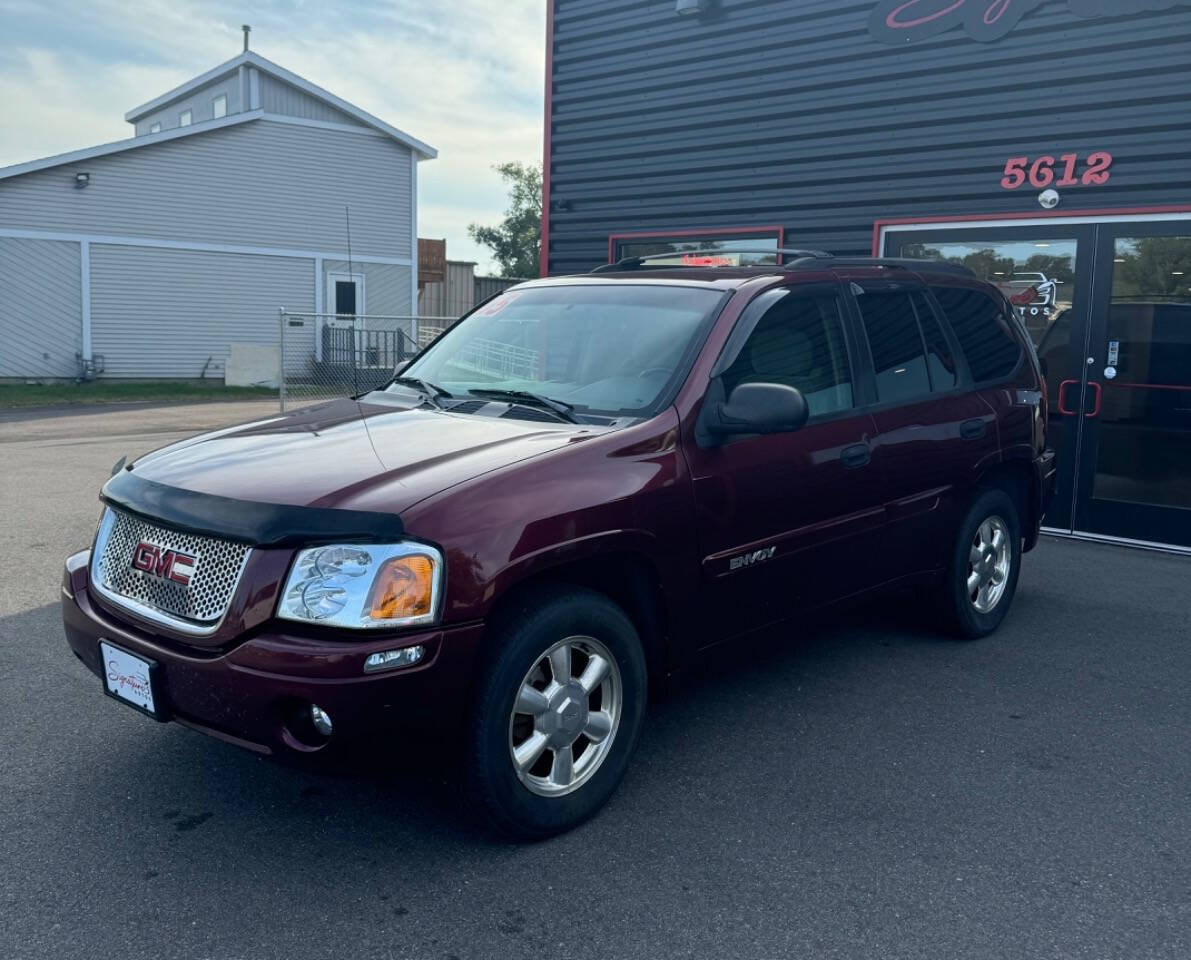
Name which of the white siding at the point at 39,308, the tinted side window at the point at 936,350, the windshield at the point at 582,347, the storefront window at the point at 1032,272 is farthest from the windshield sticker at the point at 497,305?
the white siding at the point at 39,308

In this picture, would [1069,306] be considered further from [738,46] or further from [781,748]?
[781,748]

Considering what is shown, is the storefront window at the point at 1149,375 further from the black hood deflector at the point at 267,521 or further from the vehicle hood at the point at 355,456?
the black hood deflector at the point at 267,521

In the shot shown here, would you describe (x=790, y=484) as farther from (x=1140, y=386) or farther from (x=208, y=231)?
(x=208, y=231)

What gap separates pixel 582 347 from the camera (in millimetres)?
4266

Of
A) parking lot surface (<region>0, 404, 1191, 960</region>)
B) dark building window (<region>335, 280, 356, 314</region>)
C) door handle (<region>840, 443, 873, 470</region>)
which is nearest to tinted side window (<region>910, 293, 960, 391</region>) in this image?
door handle (<region>840, 443, 873, 470</region>)

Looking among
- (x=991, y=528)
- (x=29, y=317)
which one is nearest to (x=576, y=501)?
(x=991, y=528)

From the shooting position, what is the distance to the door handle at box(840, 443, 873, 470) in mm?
4355

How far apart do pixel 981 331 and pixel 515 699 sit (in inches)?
138

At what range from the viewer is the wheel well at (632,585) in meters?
3.38

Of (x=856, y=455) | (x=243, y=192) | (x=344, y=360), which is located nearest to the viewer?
(x=856, y=455)

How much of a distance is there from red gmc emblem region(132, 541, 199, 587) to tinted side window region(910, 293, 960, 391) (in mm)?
3391

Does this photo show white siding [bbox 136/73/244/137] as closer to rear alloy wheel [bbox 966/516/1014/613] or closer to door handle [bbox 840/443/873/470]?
rear alloy wheel [bbox 966/516/1014/613]

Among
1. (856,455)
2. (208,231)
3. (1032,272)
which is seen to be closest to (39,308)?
(208,231)

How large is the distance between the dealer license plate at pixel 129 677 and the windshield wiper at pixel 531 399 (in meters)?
1.57
